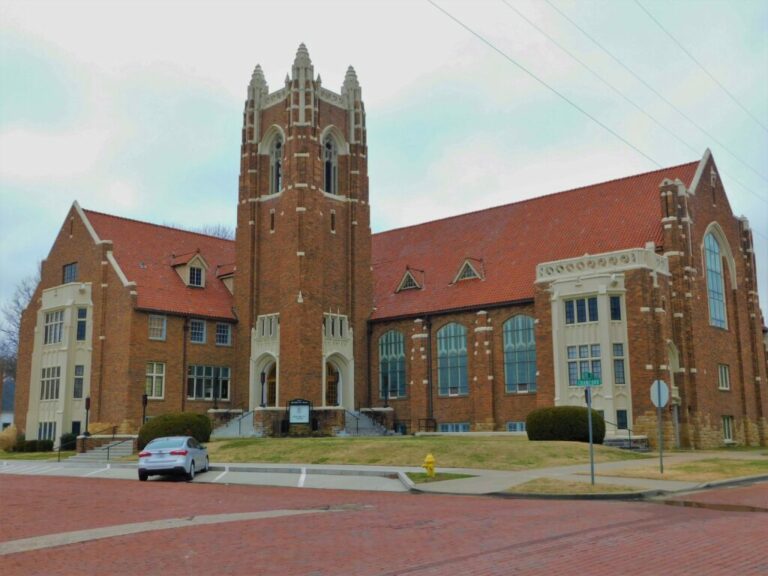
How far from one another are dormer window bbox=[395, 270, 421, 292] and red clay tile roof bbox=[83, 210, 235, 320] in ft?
34.1

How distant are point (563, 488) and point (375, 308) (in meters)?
31.5

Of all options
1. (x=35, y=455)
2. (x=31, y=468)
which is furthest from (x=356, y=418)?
(x=31, y=468)

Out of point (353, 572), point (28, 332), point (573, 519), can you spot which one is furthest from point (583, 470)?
point (28, 332)

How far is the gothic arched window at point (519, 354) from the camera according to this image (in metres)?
42.2

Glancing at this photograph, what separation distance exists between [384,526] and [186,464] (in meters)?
13.5

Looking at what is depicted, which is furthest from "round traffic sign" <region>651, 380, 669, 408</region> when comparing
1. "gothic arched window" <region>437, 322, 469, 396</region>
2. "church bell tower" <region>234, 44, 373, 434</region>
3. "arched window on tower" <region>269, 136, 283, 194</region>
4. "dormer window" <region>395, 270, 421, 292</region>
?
"arched window on tower" <region>269, 136, 283, 194</region>

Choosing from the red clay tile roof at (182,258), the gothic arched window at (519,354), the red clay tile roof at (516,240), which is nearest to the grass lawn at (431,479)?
the gothic arched window at (519,354)

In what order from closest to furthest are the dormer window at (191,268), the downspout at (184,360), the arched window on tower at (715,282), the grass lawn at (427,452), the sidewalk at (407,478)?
the sidewalk at (407,478) < the grass lawn at (427,452) < the arched window on tower at (715,282) < the downspout at (184,360) < the dormer window at (191,268)

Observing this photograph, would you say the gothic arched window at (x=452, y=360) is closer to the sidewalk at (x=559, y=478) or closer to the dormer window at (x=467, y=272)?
the dormer window at (x=467, y=272)

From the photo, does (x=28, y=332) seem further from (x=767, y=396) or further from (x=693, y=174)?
(x=767, y=396)

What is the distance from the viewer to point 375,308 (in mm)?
50031

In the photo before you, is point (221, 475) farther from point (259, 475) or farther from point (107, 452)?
point (107, 452)

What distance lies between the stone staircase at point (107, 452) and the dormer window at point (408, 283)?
18.4 metres

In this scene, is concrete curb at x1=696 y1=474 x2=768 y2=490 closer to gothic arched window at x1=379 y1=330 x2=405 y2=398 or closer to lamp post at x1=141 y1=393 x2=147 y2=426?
gothic arched window at x1=379 y1=330 x2=405 y2=398
